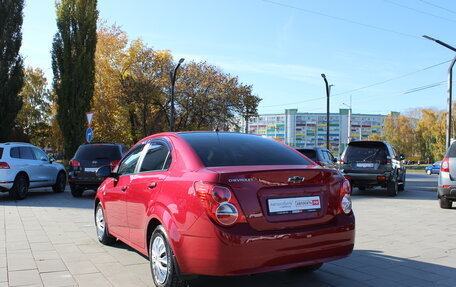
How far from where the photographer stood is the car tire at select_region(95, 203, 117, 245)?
5992 mm

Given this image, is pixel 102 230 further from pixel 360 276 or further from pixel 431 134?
pixel 431 134

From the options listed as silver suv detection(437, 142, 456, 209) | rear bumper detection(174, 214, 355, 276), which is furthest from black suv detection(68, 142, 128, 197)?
rear bumper detection(174, 214, 355, 276)

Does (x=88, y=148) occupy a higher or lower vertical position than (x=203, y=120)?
lower

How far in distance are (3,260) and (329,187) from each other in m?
4.20

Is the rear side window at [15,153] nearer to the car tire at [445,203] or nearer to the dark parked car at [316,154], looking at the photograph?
the dark parked car at [316,154]

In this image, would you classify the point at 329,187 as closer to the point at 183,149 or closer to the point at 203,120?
the point at 183,149

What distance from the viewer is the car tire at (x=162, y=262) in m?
3.70

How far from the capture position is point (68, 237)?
22.1ft

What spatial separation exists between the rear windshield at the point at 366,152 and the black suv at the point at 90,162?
7.79m

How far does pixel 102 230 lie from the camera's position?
6129 millimetres

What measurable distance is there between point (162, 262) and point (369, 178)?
36.7ft

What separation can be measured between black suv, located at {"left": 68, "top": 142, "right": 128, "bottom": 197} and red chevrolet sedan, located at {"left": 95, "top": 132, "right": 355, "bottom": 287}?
349 inches

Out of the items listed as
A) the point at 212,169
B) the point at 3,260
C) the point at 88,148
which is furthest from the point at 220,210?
the point at 88,148

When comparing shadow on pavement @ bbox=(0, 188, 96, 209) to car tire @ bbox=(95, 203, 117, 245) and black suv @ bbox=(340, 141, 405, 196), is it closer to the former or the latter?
car tire @ bbox=(95, 203, 117, 245)
